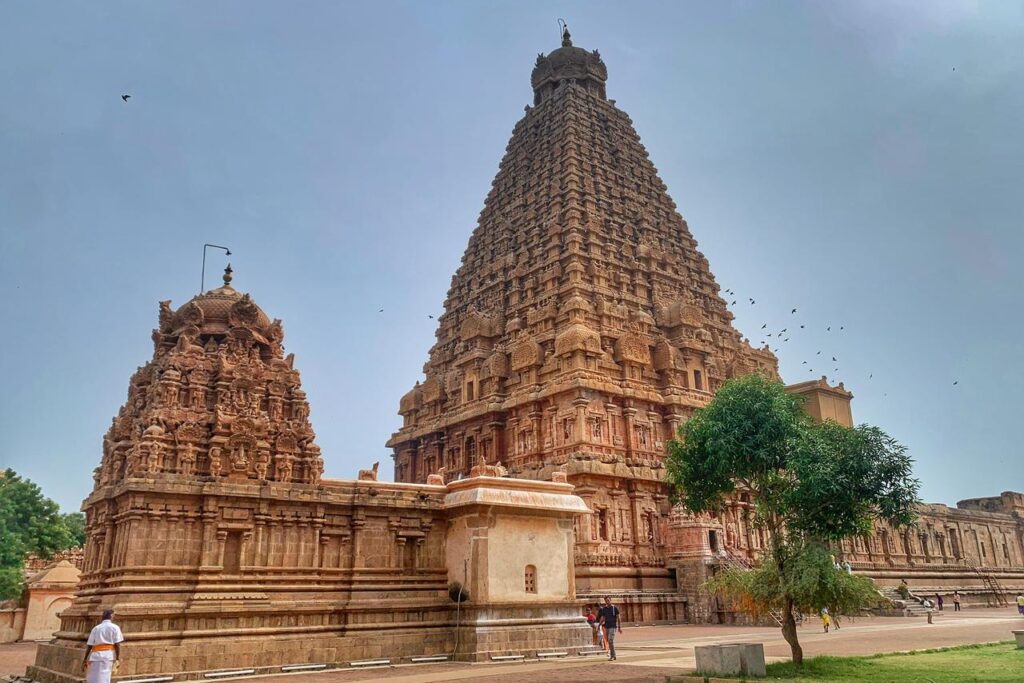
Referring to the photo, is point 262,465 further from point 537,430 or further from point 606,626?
point 537,430

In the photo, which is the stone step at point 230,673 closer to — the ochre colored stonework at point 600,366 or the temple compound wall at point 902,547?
the ochre colored stonework at point 600,366

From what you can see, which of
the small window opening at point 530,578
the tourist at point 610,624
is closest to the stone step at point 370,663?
the small window opening at point 530,578

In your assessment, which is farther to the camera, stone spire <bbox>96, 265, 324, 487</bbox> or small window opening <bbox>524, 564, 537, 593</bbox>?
small window opening <bbox>524, 564, 537, 593</bbox>

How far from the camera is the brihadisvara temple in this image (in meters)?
20.3

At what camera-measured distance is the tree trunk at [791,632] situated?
1775cm

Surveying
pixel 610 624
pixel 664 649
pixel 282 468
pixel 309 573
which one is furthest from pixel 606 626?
pixel 282 468

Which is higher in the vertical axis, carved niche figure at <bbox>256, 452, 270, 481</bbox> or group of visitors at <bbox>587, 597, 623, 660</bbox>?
carved niche figure at <bbox>256, 452, 270, 481</bbox>

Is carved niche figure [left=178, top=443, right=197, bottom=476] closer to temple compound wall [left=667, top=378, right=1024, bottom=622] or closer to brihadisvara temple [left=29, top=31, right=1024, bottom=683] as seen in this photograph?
brihadisvara temple [left=29, top=31, right=1024, bottom=683]

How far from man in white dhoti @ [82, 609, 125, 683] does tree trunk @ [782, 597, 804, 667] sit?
47.7ft

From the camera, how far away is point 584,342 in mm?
41625

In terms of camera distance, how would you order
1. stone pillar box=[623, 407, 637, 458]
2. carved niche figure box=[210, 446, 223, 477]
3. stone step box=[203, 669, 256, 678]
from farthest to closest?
stone pillar box=[623, 407, 637, 458]
carved niche figure box=[210, 446, 223, 477]
stone step box=[203, 669, 256, 678]

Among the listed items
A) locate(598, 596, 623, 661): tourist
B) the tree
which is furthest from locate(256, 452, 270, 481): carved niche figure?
the tree

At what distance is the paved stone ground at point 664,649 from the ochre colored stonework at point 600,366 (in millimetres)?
5367

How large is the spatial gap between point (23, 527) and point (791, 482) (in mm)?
38013
